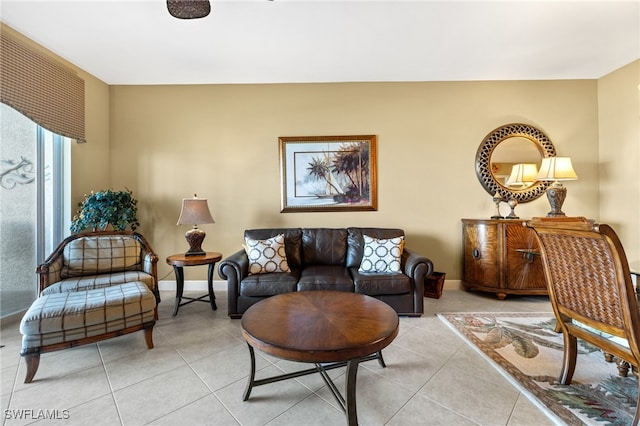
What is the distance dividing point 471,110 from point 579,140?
151 cm

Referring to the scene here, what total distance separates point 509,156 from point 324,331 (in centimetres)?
360

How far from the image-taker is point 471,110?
3.55 m

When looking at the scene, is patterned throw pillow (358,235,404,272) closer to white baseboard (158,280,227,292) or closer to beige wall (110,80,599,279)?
beige wall (110,80,599,279)

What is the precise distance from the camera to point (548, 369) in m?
1.80

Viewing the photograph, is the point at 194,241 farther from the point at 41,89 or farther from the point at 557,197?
the point at 557,197

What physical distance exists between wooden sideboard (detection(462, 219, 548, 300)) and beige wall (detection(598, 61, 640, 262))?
50.7 inches

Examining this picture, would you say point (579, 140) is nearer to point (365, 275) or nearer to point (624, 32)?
point (624, 32)

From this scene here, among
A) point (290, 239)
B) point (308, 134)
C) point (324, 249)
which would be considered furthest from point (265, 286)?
point (308, 134)

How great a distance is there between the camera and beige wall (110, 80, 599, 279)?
3551mm

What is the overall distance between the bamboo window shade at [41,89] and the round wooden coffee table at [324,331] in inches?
118

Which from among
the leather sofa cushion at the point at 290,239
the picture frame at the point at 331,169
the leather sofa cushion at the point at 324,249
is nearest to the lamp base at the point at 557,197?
the picture frame at the point at 331,169

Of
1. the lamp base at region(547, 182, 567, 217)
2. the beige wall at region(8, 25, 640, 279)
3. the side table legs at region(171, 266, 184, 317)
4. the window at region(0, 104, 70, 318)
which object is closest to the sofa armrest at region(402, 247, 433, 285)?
the beige wall at region(8, 25, 640, 279)

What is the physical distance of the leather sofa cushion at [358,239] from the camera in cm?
313

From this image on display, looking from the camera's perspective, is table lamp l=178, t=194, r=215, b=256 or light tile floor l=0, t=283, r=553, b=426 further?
table lamp l=178, t=194, r=215, b=256
